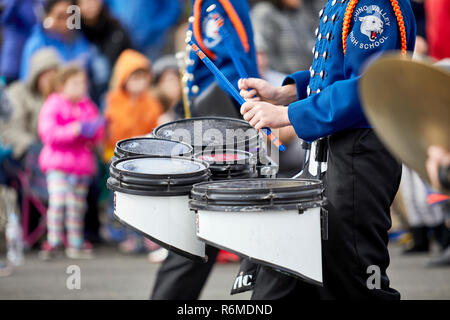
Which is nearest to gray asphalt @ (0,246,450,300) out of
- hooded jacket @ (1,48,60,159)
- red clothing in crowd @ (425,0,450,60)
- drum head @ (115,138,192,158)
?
hooded jacket @ (1,48,60,159)

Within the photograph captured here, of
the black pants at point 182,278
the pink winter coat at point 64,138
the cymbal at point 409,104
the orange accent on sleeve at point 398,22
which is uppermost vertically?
the orange accent on sleeve at point 398,22

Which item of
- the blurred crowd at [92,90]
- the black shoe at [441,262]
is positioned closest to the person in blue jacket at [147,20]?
the blurred crowd at [92,90]

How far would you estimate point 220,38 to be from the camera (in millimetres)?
4262

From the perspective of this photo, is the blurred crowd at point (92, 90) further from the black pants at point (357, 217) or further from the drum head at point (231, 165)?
the black pants at point (357, 217)

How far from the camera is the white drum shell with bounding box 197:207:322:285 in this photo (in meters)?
2.66

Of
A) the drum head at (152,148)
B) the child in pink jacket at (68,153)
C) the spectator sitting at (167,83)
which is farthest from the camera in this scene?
the spectator sitting at (167,83)

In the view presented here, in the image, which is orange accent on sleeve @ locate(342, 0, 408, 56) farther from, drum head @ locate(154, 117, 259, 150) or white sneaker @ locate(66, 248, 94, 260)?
white sneaker @ locate(66, 248, 94, 260)

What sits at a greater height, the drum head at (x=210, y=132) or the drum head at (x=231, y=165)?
the drum head at (x=210, y=132)

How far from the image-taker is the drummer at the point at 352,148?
2.83 metres

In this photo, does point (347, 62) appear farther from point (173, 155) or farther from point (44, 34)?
point (44, 34)

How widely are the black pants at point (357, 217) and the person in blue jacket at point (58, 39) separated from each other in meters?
4.90

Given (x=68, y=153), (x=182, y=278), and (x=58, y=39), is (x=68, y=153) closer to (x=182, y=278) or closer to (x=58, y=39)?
(x=58, y=39)

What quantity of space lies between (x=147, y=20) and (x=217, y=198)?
5.78 meters

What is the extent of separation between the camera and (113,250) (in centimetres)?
720
